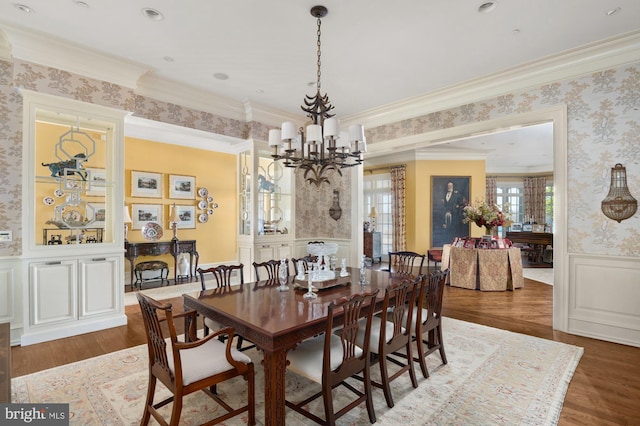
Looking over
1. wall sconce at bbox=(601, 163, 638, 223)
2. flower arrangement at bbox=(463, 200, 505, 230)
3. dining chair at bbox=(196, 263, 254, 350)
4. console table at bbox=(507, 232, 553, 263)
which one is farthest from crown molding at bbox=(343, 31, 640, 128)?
console table at bbox=(507, 232, 553, 263)

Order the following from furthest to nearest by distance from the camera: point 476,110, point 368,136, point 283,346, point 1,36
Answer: point 368,136 < point 476,110 < point 1,36 < point 283,346

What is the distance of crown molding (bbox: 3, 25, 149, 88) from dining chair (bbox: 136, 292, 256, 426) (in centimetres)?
314

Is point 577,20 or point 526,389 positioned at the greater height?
point 577,20

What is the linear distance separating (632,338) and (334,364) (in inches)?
136

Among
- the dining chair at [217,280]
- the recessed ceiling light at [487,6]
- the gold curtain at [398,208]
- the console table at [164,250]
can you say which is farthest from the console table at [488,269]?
the console table at [164,250]

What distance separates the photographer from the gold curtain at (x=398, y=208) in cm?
889

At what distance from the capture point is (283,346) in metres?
1.87

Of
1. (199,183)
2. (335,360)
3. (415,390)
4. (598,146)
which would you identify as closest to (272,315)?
(335,360)

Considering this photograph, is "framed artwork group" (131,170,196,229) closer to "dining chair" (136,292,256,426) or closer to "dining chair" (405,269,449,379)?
"dining chair" (136,292,256,426)

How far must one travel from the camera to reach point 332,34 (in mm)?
3209

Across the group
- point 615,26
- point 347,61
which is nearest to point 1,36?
point 347,61

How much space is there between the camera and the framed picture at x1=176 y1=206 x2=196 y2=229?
23.0 ft

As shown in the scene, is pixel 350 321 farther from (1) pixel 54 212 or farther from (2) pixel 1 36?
(2) pixel 1 36

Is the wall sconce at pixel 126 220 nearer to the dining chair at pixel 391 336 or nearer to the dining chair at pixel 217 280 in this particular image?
the dining chair at pixel 217 280
